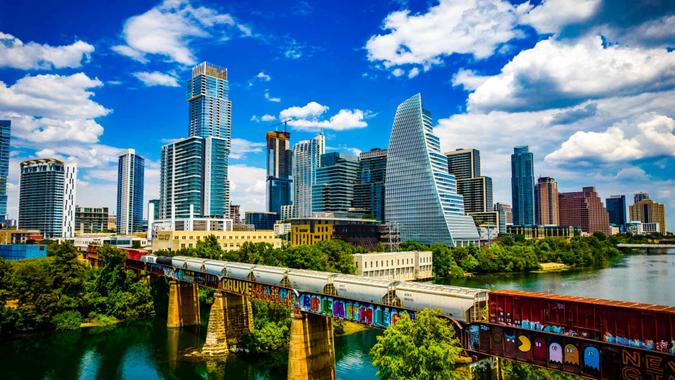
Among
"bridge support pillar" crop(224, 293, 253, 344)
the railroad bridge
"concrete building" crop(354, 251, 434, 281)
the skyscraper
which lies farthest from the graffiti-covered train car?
the skyscraper

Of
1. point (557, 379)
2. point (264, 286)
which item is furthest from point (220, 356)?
point (557, 379)

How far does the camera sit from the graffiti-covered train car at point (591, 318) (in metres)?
24.4

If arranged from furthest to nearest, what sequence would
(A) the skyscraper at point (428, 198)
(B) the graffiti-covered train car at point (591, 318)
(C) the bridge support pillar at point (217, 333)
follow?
1. (A) the skyscraper at point (428, 198)
2. (C) the bridge support pillar at point (217, 333)
3. (B) the graffiti-covered train car at point (591, 318)

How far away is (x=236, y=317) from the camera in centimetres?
6400

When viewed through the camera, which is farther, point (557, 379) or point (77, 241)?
point (77, 241)

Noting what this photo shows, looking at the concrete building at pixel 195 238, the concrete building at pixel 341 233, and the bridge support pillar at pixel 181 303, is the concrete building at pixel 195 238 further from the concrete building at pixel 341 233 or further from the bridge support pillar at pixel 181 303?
the bridge support pillar at pixel 181 303

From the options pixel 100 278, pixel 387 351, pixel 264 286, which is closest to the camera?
pixel 387 351

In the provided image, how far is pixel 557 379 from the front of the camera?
3388cm

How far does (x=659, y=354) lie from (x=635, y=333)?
143 centimetres

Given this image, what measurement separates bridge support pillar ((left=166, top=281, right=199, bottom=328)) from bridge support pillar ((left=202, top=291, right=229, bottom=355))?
16.1 metres

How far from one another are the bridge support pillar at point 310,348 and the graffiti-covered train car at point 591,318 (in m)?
20.6

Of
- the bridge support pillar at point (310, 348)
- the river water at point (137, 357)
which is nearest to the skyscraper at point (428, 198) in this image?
the river water at point (137, 357)

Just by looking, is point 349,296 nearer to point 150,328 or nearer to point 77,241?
point 150,328

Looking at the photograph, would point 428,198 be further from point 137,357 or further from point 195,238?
point 137,357
